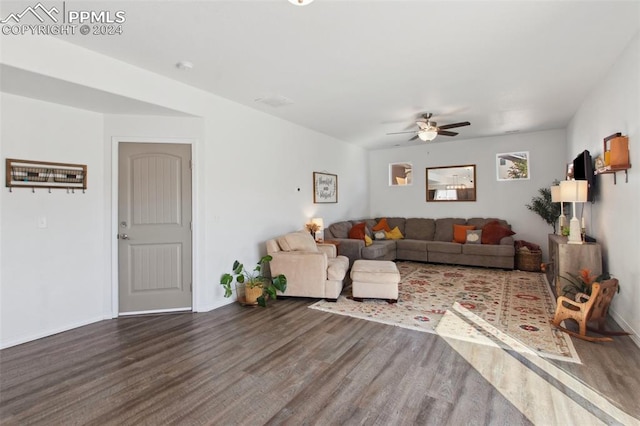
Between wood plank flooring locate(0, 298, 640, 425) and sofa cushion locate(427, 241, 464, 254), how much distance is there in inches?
135

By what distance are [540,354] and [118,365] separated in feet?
11.4

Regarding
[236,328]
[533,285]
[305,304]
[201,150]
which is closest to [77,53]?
[201,150]

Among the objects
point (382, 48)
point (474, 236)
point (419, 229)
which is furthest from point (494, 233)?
point (382, 48)

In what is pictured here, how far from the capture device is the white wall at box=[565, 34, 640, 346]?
8.78 ft

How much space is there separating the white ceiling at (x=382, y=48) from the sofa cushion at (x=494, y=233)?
2445 millimetres

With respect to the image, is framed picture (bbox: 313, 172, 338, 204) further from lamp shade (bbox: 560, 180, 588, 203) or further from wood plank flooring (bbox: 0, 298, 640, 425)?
lamp shade (bbox: 560, 180, 588, 203)

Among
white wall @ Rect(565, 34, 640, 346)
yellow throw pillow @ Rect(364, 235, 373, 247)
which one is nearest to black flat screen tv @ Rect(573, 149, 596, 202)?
white wall @ Rect(565, 34, 640, 346)

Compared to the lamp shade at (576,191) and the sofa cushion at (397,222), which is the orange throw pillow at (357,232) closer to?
the sofa cushion at (397,222)

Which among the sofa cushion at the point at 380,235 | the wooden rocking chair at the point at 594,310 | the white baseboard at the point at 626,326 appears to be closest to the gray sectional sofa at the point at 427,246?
the sofa cushion at the point at 380,235

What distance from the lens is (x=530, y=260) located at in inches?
221

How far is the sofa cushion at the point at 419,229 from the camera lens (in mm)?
6984

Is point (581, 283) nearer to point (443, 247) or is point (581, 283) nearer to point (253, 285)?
point (443, 247)

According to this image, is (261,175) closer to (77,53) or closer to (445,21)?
(77,53)

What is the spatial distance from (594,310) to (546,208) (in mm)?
3679
